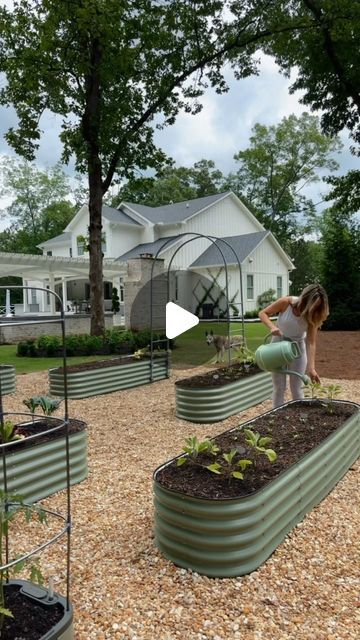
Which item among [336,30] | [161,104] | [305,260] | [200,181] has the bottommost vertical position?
[305,260]

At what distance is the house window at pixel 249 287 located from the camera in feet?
77.2

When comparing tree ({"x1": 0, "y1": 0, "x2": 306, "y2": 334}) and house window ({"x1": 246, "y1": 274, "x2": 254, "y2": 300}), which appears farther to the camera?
house window ({"x1": 246, "y1": 274, "x2": 254, "y2": 300})

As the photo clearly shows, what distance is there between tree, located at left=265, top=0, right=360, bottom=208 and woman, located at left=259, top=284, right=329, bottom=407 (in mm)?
10239

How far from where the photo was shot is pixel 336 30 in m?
11.2

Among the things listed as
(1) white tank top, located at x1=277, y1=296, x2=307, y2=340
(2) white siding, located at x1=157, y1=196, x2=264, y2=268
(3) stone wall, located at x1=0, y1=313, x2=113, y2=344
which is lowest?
(3) stone wall, located at x1=0, y1=313, x2=113, y2=344

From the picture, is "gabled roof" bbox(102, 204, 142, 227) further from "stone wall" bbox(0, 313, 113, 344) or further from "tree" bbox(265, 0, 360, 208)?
"tree" bbox(265, 0, 360, 208)

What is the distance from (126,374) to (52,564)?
518cm

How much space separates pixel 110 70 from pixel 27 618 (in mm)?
11891

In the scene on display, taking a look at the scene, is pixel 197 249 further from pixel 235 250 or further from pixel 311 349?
pixel 311 349

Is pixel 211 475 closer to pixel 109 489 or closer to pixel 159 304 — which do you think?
pixel 109 489

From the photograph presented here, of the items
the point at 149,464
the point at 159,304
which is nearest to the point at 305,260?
the point at 159,304

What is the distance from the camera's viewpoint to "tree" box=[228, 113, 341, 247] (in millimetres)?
36656

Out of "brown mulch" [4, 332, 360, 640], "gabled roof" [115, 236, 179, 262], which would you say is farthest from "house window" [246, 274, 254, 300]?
"brown mulch" [4, 332, 360, 640]

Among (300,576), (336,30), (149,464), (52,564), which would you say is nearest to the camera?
(300,576)
